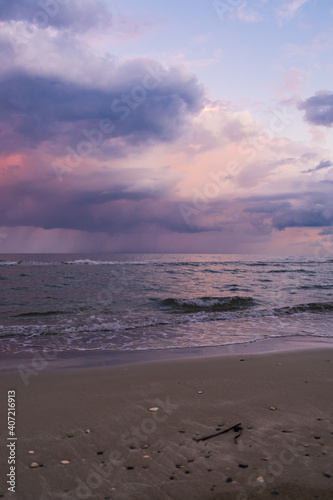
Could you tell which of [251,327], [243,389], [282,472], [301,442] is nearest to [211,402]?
[243,389]

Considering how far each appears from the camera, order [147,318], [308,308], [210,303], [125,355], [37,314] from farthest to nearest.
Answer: [210,303], [308,308], [37,314], [147,318], [125,355]

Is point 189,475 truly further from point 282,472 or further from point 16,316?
point 16,316

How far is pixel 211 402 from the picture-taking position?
15.0 feet

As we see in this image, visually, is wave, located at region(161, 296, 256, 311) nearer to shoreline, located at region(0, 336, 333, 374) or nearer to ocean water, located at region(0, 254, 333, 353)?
ocean water, located at region(0, 254, 333, 353)

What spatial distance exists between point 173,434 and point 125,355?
417 centimetres

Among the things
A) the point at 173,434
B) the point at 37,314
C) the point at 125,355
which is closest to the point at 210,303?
the point at 37,314

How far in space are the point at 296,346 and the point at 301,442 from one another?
5.21 metres

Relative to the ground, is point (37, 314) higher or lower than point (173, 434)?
lower

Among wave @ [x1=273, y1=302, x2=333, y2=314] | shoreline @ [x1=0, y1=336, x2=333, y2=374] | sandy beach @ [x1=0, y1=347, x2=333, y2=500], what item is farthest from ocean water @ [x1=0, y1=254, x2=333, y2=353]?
sandy beach @ [x1=0, y1=347, x2=333, y2=500]

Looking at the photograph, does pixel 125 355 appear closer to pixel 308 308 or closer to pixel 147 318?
pixel 147 318

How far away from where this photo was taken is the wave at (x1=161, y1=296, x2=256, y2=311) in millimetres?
16328

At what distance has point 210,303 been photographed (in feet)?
56.5

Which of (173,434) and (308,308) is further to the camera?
(308,308)

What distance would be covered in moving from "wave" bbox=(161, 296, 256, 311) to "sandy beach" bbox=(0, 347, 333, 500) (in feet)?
33.5
